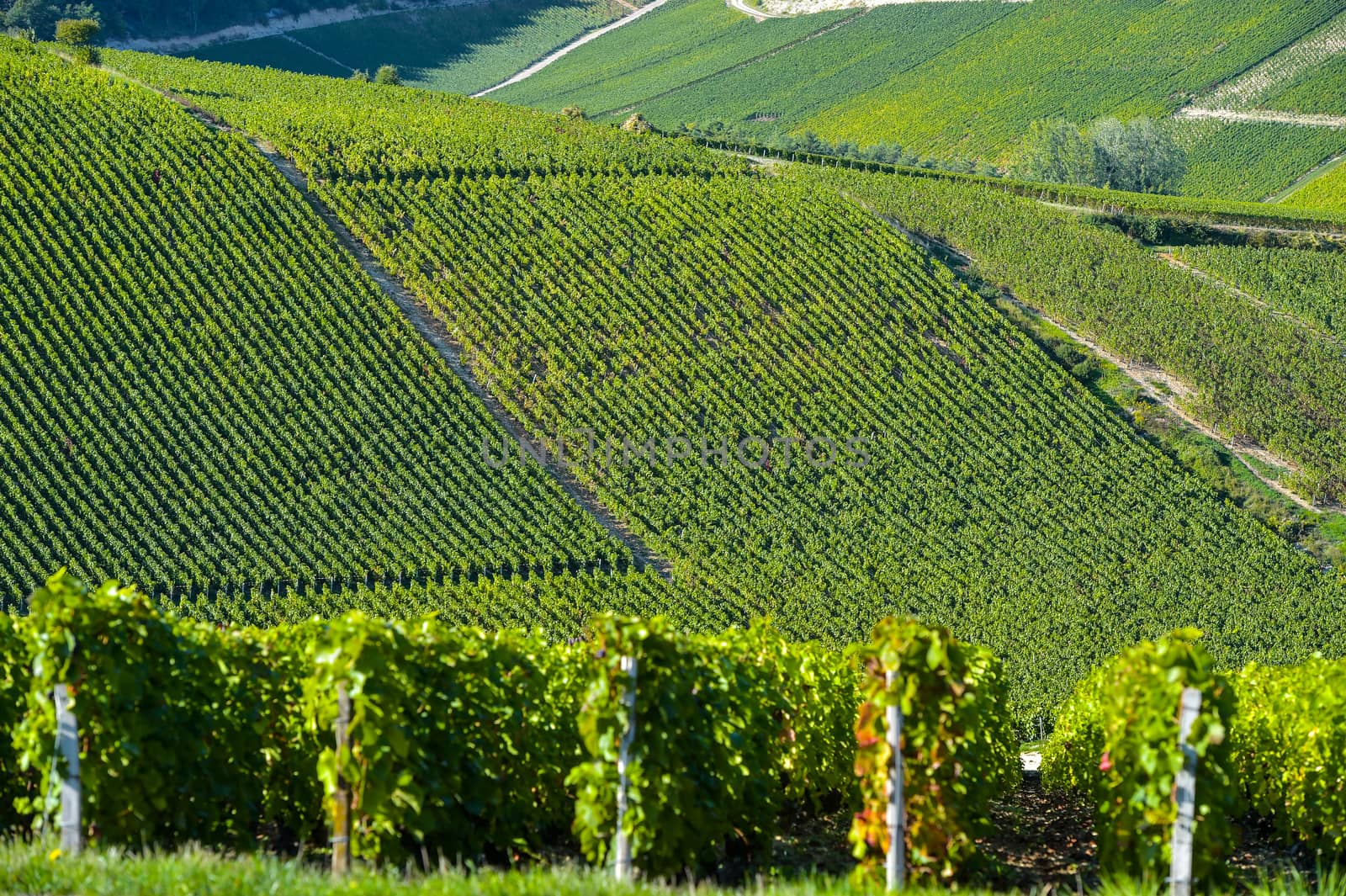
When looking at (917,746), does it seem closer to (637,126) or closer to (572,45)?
(637,126)

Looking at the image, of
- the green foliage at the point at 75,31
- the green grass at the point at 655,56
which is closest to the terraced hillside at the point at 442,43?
the green grass at the point at 655,56

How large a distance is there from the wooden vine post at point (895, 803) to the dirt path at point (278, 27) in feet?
447

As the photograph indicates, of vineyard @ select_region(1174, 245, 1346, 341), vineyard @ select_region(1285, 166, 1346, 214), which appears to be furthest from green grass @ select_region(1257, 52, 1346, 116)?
vineyard @ select_region(1174, 245, 1346, 341)

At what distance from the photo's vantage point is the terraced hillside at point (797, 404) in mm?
47750

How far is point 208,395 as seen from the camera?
54.0 metres

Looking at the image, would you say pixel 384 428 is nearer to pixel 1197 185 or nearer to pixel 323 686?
pixel 323 686

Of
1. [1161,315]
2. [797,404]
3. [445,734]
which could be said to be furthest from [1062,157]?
[445,734]

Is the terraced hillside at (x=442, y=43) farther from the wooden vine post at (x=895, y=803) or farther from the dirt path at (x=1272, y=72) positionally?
the wooden vine post at (x=895, y=803)

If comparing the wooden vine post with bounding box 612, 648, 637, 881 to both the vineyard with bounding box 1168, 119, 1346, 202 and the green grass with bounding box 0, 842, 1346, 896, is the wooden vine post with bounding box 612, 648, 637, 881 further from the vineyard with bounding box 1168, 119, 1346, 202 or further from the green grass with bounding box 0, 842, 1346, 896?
the vineyard with bounding box 1168, 119, 1346, 202

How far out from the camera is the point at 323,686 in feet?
45.3

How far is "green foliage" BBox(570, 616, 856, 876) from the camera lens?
1410 centimetres

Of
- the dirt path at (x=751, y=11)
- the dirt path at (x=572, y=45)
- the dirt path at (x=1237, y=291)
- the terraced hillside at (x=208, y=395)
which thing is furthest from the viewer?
the dirt path at (x=751, y=11)

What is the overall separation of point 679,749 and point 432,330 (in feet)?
155

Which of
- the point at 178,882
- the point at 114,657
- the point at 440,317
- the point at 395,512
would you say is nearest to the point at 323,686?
the point at 114,657
